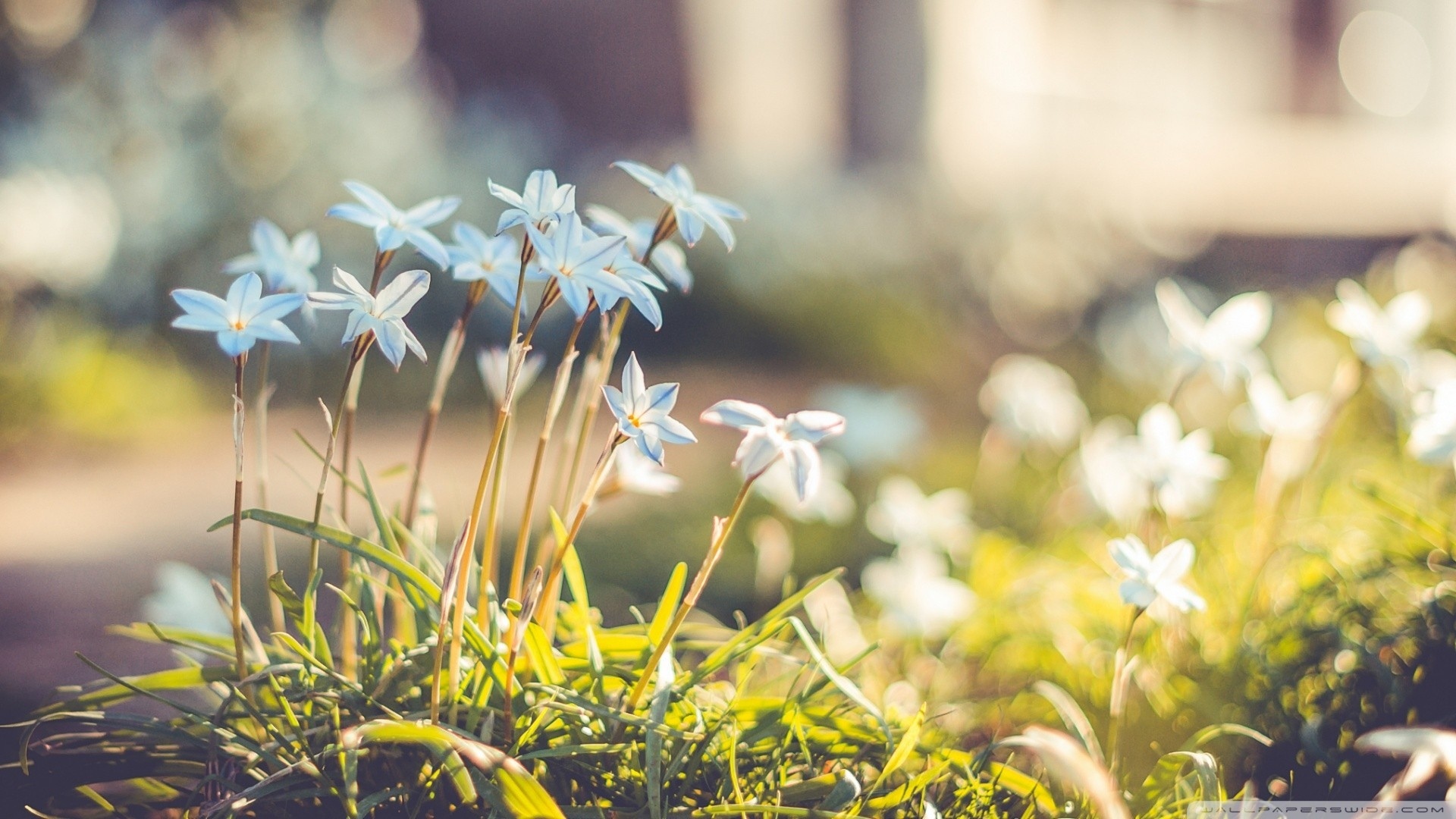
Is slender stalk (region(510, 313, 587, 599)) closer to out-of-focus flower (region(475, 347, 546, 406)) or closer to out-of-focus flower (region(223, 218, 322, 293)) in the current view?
Result: out-of-focus flower (region(475, 347, 546, 406))

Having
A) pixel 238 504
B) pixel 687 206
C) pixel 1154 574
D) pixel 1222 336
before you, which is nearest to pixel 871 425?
pixel 1222 336

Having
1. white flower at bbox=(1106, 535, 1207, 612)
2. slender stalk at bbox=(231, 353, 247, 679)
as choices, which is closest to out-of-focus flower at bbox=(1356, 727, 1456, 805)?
white flower at bbox=(1106, 535, 1207, 612)

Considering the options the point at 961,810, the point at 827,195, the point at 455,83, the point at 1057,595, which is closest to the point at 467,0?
the point at 455,83

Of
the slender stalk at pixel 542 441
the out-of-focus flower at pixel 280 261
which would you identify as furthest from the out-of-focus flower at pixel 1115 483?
the out-of-focus flower at pixel 280 261

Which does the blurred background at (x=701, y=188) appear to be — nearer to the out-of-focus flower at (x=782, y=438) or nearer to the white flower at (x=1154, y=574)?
the out-of-focus flower at (x=782, y=438)

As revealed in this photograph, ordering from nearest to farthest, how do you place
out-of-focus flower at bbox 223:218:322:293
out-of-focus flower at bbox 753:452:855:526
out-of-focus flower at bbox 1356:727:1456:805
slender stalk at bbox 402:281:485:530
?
1. out-of-focus flower at bbox 1356:727:1456:805
2. slender stalk at bbox 402:281:485:530
3. out-of-focus flower at bbox 223:218:322:293
4. out-of-focus flower at bbox 753:452:855:526

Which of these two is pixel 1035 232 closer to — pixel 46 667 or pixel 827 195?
pixel 827 195
